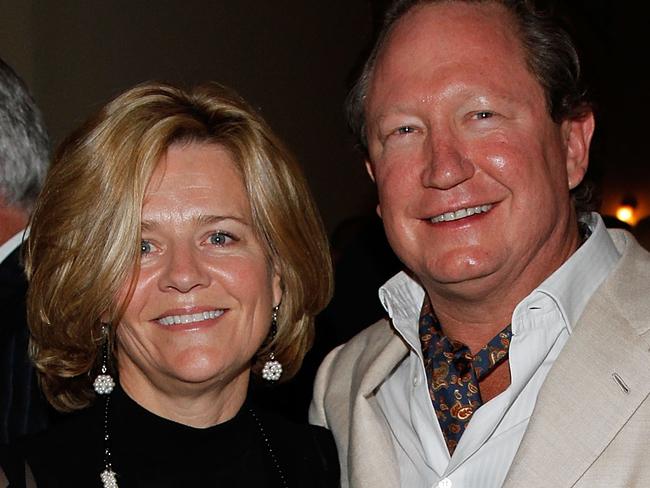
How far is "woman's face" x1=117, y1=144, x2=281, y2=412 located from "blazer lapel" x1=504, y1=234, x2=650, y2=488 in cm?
74

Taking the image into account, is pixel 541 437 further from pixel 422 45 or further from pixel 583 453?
pixel 422 45

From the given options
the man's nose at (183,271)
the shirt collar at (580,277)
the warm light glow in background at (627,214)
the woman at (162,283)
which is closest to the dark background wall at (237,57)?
the shirt collar at (580,277)

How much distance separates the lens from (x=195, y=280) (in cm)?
233

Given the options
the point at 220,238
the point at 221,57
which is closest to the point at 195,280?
the point at 220,238

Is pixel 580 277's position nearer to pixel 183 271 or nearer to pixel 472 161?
pixel 472 161

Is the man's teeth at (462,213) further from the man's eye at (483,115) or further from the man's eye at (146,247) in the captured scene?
the man's eye at (146,247)

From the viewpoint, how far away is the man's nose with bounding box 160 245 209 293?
2.32 meters

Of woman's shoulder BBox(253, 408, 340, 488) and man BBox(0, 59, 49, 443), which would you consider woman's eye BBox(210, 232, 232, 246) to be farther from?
man BBox(0, 59, 49, 443)

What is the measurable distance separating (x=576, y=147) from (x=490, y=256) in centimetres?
43

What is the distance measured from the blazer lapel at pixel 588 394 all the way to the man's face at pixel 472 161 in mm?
263

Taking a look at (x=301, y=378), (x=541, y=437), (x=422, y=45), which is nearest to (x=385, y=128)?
(x=422, y=45)

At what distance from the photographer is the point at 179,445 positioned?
8.05 feet

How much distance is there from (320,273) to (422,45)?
657 mm

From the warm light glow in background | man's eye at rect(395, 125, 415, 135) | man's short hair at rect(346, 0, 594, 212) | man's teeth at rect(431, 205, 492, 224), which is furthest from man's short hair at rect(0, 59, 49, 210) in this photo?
the warm light glow in background
